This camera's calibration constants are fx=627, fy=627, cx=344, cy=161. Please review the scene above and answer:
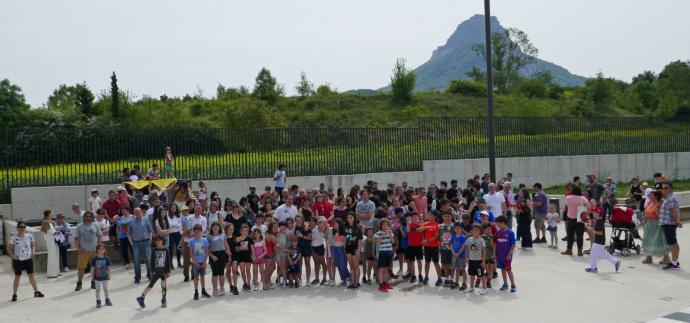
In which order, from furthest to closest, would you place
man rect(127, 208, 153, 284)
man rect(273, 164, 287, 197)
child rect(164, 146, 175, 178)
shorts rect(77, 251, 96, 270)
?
man rect(273, 164, 287, 197)
child rect(164, 146, 175, 178)
man rect(127, 208, 153, 284)
shorts rect(77, 251, 96, 270)

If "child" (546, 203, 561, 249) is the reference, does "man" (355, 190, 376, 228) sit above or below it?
above

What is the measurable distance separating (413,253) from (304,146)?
10.0 m

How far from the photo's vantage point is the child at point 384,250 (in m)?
10.8

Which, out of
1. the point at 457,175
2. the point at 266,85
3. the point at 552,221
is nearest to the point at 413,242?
the point at 552,221

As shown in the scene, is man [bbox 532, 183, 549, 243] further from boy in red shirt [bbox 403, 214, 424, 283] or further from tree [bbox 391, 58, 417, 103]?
tree [bbox 391, 58, 417, 103]

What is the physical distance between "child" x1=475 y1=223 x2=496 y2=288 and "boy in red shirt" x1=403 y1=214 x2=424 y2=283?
125 centimetres

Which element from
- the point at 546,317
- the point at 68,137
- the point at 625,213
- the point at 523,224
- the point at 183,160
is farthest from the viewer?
the point at 183,160

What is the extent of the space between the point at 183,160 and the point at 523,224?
400 inches

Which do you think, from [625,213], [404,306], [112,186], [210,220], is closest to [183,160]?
[112,186]

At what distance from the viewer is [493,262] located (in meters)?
10.6

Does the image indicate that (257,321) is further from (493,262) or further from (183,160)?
(183,160)

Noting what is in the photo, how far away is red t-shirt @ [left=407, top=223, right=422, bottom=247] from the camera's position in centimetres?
1127

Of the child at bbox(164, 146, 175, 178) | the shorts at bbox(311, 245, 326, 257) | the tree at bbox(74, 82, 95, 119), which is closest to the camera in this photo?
the shorts at bbox(311, 245, 326, 257)

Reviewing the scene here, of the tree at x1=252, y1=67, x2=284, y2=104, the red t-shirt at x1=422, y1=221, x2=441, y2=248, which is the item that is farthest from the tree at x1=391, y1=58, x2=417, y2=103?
the red t-shirt at x1=422, y1=221, x2=441, y2=248
